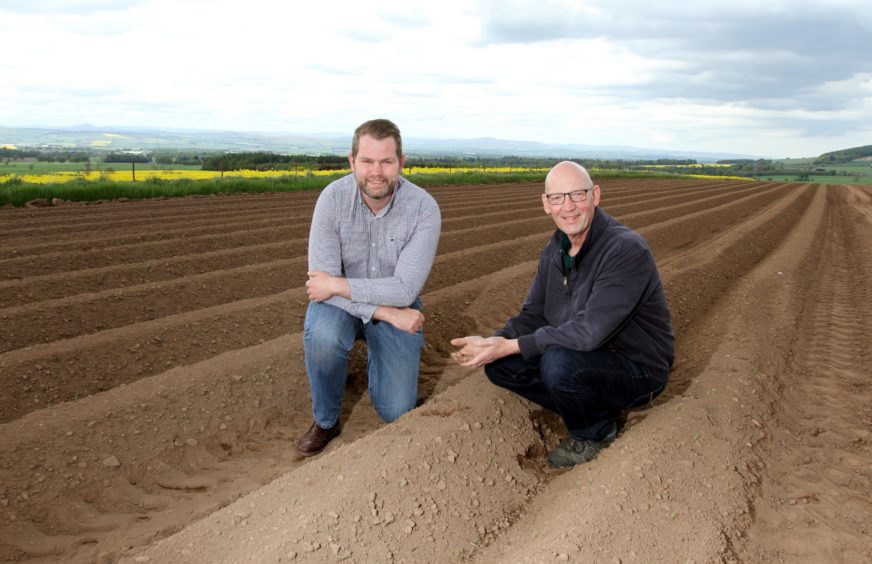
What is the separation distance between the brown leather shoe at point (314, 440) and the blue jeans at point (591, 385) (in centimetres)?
127

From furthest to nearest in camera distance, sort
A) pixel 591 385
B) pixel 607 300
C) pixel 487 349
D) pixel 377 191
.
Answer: pixel 377 191
pixel 487 349
pixel 591 385
pixel 607 300

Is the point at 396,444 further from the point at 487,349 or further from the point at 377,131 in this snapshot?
the point at 377,131

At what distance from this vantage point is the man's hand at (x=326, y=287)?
3.62m

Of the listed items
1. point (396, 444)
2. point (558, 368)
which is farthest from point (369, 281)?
point (558, 368)

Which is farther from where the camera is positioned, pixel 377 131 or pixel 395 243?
pixel 395 243

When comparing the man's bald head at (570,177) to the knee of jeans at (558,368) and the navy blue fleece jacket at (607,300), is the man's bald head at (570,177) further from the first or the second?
the knee of jeans at (558,368)

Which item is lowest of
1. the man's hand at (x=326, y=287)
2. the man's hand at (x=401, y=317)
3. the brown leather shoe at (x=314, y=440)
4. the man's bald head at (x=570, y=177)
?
the brown leather shoe at (x=314, y=440)

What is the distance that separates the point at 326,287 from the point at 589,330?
1.46m

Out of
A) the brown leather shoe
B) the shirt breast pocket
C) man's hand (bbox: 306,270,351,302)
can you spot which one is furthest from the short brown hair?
the brown leather shoe

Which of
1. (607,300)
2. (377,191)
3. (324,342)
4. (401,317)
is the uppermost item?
(377,191)

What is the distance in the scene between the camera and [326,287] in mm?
3635

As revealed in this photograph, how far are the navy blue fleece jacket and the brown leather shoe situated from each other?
4.34 feet

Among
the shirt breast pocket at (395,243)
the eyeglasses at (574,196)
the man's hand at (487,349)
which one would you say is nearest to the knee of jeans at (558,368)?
the man's hand at (487,349)

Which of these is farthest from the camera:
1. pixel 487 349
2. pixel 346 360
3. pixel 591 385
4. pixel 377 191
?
pixel 346 360
